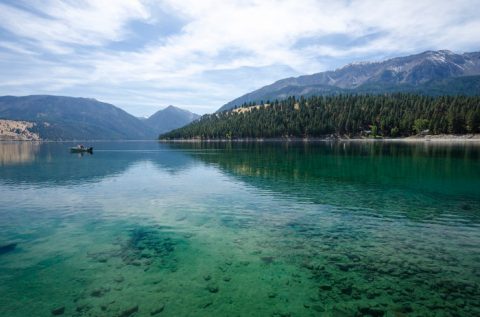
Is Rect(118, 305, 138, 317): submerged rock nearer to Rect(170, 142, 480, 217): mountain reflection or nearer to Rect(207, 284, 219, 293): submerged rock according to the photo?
Rect(207, 284, 219, 293): submerged rock

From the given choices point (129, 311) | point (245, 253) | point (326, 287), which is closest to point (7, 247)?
point (129, 311)

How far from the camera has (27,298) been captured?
18.8 metres

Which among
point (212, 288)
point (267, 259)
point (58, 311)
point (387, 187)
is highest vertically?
point (387, 187)

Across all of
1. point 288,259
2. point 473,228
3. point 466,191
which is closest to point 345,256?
point 288,259

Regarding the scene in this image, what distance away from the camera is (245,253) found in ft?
83.6

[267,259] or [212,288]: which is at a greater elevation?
[267,259]

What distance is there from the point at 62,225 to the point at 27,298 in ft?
55.1

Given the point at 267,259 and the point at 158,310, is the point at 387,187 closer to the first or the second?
the point at 267,259

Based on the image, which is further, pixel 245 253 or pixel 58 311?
pixel 245 253

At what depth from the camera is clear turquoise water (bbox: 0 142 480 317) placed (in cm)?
1788

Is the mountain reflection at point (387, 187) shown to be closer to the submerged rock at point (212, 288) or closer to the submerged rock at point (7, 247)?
the submerged rock at point (212, 288)

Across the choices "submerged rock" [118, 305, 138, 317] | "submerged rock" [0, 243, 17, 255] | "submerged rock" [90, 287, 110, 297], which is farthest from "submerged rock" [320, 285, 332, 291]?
"submerged rock" [0, 243, 17, 255]

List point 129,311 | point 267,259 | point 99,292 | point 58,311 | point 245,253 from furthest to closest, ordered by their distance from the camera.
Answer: point 245,253, point 267,259, point 99,292, point 58,311, point 129,311

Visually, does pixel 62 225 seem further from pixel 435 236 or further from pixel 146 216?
pixel 435 236
